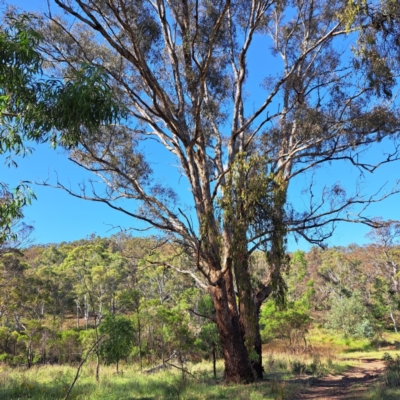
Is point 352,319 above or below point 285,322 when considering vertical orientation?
above

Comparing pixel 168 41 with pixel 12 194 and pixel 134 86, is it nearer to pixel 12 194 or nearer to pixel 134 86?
pixel 134 86

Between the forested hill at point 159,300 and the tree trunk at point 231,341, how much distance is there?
1.72 ft

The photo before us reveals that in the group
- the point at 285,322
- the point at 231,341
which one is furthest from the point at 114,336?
the point at 285,322

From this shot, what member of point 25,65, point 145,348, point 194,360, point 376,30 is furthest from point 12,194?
point 145,348

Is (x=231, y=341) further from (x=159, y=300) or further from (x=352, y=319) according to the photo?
(x=352, y=319)

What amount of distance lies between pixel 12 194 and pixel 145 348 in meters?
16.0

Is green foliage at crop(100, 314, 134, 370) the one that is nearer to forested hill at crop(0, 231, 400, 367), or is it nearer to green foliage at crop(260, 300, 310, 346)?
forested hill at crop(0, 231, 400, 367)

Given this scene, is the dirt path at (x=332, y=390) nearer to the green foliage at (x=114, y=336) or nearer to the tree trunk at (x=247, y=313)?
the tree trunk at (x=247, y=313)

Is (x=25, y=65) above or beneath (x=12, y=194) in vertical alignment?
above

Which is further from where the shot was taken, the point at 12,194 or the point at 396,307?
the point at 396,307

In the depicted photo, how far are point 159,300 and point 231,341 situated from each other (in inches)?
423

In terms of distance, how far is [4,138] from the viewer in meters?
3.63

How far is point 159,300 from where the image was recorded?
17719 millimetres

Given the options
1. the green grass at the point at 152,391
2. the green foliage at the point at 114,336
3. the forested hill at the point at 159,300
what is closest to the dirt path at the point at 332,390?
the green grass at the point at 152,391
